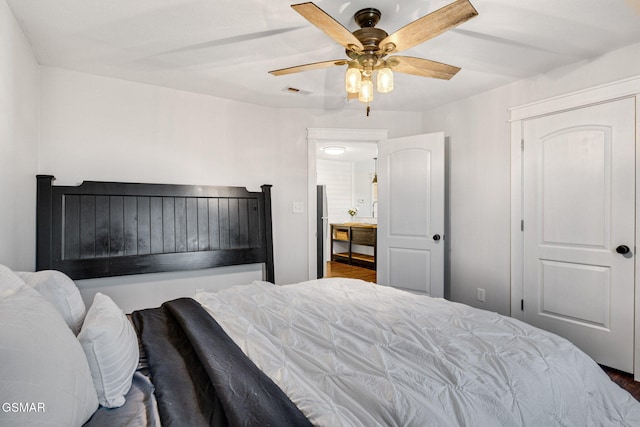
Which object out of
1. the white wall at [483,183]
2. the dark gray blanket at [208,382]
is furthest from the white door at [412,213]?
the dark gray blanket at [208,382]

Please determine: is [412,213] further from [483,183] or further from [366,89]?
[366,89]

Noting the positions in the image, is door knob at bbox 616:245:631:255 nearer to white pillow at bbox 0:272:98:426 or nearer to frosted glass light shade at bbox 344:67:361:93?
frosted glass light shade at bbox 344:67:361:93

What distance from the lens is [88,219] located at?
105 inches

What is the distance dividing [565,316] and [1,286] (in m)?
3.48

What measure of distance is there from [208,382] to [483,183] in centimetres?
309

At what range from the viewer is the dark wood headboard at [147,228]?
2551mm

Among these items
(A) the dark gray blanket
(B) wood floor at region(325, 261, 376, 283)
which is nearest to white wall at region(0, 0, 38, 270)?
(A) the dark gray blanket

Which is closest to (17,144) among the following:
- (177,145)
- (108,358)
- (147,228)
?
(147,228)

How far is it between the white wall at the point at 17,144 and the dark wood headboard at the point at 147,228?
5.2 inches

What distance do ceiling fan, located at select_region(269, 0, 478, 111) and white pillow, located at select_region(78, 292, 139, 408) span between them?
1.38 meters

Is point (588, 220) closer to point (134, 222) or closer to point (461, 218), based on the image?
point (461, 218)

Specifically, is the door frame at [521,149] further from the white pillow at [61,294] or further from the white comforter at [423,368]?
the white pillow at [61,294]

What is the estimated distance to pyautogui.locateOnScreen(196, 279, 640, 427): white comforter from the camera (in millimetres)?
901

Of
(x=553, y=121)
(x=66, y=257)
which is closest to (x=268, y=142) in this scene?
(x=66, y=257)
